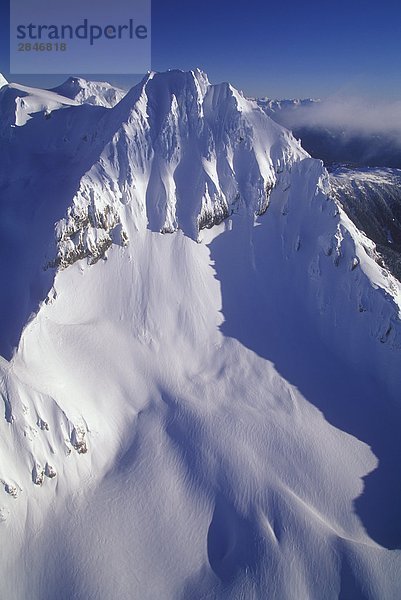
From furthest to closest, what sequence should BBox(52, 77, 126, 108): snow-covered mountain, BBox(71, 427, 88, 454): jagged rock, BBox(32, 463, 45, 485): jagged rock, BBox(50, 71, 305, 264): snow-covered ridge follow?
BBox(52, 77, 126, 108): snow-covered mountain < BBox(50, 71, 305, 264): snow-covered ridge < BBox(71, 427, 88, 454): jagged rock < BBox(32, 463, 45, 485): jagged rock

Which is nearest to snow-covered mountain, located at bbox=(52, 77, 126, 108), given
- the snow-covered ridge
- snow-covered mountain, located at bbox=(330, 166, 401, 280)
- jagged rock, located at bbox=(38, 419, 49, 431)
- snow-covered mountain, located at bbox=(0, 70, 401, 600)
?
→ snow-covered mountain, located at bbox=(0, 70, 401, 600)

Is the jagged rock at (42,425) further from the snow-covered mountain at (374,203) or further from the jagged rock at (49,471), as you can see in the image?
the snow-covered mountain at (374,203)

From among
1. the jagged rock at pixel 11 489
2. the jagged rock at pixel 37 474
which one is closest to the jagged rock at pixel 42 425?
the jagged rock at pixel 37 474

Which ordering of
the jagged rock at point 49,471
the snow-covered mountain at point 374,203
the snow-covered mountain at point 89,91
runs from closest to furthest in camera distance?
the jagged rock at point 49,471 < the snow-covered mountain at point 89,91 < the snow-covered mountain at point 374,203

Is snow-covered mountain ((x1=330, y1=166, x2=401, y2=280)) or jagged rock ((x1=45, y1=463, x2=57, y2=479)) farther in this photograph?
snow-covered mountain ((x1=330, y1=166, x2=401, y2=280))

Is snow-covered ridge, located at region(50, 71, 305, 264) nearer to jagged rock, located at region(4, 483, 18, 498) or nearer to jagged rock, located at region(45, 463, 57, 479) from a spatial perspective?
jagged rock, located at region(45, 463, 57, 479)

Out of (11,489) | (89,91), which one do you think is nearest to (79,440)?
(11,489)

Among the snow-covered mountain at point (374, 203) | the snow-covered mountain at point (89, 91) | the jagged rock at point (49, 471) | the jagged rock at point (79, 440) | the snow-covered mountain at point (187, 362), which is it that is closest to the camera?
the snow-covered mountain at point (187, 362)

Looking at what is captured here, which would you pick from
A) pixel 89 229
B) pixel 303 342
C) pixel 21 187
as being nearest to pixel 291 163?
pixel 303 342

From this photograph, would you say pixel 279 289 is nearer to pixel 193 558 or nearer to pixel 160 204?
pixel 160 204
